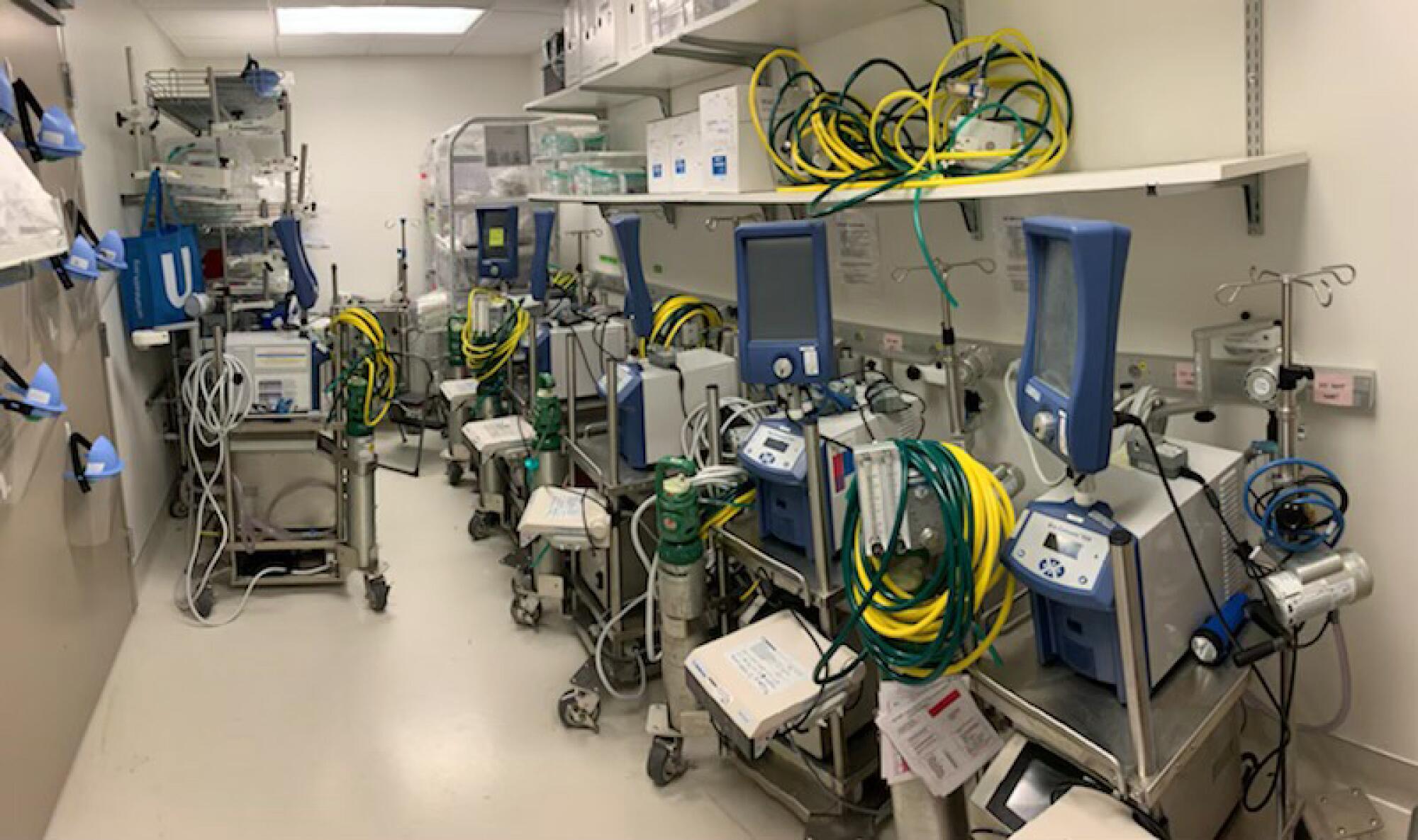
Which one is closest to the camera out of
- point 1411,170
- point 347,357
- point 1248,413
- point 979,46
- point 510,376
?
point 1411,170

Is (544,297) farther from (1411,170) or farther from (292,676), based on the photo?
(1411,170)

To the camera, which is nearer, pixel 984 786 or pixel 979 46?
pixel 984 786

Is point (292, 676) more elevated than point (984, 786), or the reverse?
point (984, 786)

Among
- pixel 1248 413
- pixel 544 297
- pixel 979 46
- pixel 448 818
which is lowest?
pixel 448 818

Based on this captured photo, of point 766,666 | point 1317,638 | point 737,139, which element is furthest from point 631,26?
point 1317,638

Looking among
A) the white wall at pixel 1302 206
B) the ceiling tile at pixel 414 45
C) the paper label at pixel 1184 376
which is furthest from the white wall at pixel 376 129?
the paper label at pixel 1184 376

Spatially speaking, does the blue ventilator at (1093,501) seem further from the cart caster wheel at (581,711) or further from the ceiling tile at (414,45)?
the ceiling tile at (414,45)

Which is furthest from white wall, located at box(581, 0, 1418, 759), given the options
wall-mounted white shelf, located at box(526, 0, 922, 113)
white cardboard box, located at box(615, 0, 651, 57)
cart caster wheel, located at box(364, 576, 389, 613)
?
cart caster wheel, located at box(364, 576, 389, 613)

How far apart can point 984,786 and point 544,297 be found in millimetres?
3421

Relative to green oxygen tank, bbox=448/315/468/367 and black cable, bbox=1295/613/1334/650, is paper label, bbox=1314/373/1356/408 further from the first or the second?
green oxygen tank, bbox=448/315/468/367

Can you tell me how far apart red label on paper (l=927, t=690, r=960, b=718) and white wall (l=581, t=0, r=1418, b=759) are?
2.47 ft

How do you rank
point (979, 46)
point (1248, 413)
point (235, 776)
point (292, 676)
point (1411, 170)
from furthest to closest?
1. point (292, 676)
2. point (235, 776)
3. point (979, 46)
4. point (1248, 413)
5. point (1411, 170)

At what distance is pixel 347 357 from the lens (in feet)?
13.0

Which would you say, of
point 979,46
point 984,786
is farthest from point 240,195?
point 984,786
